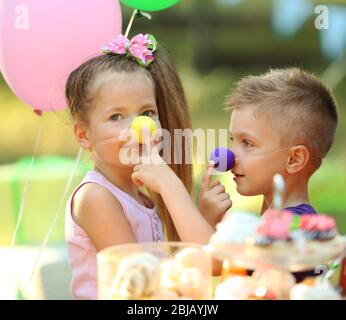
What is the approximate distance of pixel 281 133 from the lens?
1.61 meters

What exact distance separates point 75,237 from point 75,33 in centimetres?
55

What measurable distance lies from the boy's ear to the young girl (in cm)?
20

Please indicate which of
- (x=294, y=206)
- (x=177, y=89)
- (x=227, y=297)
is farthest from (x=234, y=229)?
(x=177, y=89)

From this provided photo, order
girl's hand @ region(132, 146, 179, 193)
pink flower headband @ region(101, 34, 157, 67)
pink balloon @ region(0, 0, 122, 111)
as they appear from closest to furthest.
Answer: girl's hand @ region(132, 146, 179, 193) → pink flower headband @ region(101, 34, 157, 67) → pink balloon @ region(0, 0, 122, 111)

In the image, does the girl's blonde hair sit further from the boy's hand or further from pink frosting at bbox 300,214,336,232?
pink frosting at bbox 300,214,336,232

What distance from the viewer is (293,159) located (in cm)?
162

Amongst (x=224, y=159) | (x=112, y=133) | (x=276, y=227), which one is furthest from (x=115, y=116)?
(x=276, y=227)

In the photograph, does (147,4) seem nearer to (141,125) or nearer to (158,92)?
(158,92)

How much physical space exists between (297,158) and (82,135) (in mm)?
509

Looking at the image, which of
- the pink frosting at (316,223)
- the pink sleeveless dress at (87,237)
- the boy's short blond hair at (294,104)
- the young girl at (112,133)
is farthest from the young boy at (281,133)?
the pink frosting at (316,223)

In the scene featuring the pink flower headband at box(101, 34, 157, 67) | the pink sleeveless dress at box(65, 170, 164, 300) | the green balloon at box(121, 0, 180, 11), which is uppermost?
the green balloon at box(121, 0, 180, 11)

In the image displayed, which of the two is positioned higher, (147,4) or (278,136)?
(147,4)

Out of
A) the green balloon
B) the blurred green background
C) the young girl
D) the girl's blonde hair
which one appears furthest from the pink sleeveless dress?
the blurred green background

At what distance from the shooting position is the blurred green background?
4.29 m
